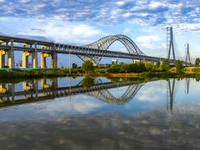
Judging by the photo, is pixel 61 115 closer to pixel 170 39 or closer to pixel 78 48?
pixel 78 48

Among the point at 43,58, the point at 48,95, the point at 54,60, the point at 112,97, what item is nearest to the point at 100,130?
the point at 112,97

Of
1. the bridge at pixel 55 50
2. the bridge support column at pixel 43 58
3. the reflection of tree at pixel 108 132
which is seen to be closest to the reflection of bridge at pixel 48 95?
the reflection of tree at pixel 108 132

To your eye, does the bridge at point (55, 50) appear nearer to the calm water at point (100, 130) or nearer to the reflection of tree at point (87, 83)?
the reflection of tree at point (87, 83)

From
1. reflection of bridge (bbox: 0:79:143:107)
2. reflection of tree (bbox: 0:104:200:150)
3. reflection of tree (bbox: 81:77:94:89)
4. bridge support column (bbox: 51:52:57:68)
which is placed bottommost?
reflection of tree (bbox: 0:104:200:150)

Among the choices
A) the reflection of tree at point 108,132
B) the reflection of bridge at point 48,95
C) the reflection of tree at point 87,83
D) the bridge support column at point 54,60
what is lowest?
the reflection of tree at point 108,132

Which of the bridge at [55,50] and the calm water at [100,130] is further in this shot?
the bridge at [55,50]

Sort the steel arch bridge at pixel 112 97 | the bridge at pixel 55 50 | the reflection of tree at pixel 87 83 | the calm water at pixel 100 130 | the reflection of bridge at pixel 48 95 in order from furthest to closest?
1. the bridge at pixel 55 50
2. the reflection of tree at pixel 87 83
3. the reflection of bridge at pixel 48 95
4. the steel arch bridge at pixel 112 97
5. the calm water at pixel 100 130

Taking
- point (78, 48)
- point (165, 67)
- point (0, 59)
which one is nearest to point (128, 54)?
point (78, 48)

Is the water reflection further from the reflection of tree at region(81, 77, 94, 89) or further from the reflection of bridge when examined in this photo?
the reflection of tree at region(81, 77, 94, 89)

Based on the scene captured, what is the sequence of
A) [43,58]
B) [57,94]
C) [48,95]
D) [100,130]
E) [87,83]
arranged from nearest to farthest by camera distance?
1. [100,130]
2. [48,95]
3. [57,94]
4. [87,83]
5. [43,58]

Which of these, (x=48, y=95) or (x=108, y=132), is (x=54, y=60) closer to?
(x=48, y=95)

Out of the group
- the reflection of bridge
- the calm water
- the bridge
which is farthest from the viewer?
the bridge

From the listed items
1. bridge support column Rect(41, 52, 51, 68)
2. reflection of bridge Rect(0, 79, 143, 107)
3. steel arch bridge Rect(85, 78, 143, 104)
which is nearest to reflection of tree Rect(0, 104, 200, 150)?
steel arch bridge Rect(85, 78, 143, 104)

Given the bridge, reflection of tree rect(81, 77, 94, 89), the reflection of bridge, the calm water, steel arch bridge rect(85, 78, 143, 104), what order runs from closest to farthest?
1. the calm water
2. steel arch bridge rect(85, 78, 143, 104)
3. the reflection of bridge
4. reflection of tree rect(81, 77, 94, 89)
5. the bridge
